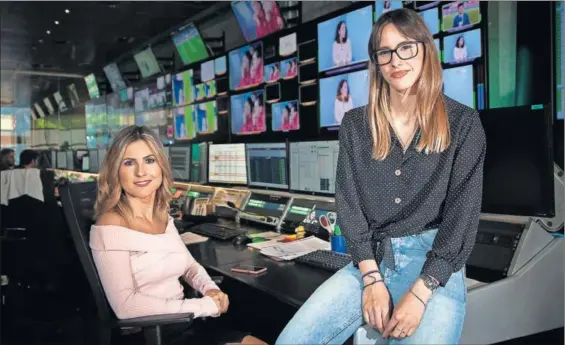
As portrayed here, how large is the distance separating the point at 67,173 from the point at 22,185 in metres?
4.78

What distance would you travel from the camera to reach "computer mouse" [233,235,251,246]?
2.56 meters

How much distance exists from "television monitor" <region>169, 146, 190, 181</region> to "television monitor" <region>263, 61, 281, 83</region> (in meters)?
0.89

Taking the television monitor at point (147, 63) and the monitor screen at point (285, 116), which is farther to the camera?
the television monitor at point (147, 63)

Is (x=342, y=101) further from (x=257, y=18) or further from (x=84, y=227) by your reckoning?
(x=84, y=227)

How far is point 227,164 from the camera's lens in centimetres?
361

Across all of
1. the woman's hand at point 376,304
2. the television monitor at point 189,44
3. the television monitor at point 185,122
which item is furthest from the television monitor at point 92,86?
the woman's hand at point 376,304

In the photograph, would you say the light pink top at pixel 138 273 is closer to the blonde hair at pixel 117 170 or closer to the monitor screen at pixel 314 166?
the blonde hair at pixel 117 170

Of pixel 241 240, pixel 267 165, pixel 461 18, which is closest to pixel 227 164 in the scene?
pixel 267 165

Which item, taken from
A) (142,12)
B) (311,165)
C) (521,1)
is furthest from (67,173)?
(521,1)

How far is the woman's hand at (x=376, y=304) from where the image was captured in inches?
50.3

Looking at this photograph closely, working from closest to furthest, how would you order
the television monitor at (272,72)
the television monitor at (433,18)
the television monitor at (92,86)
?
the television monitor at (433,18)
the television monitor at (272,72)
the television monitor at (92,86)

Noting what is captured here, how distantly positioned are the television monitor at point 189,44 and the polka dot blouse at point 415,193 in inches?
155

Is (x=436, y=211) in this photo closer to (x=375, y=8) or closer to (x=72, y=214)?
(x=72, y=214)

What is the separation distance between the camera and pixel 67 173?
8586 mm
